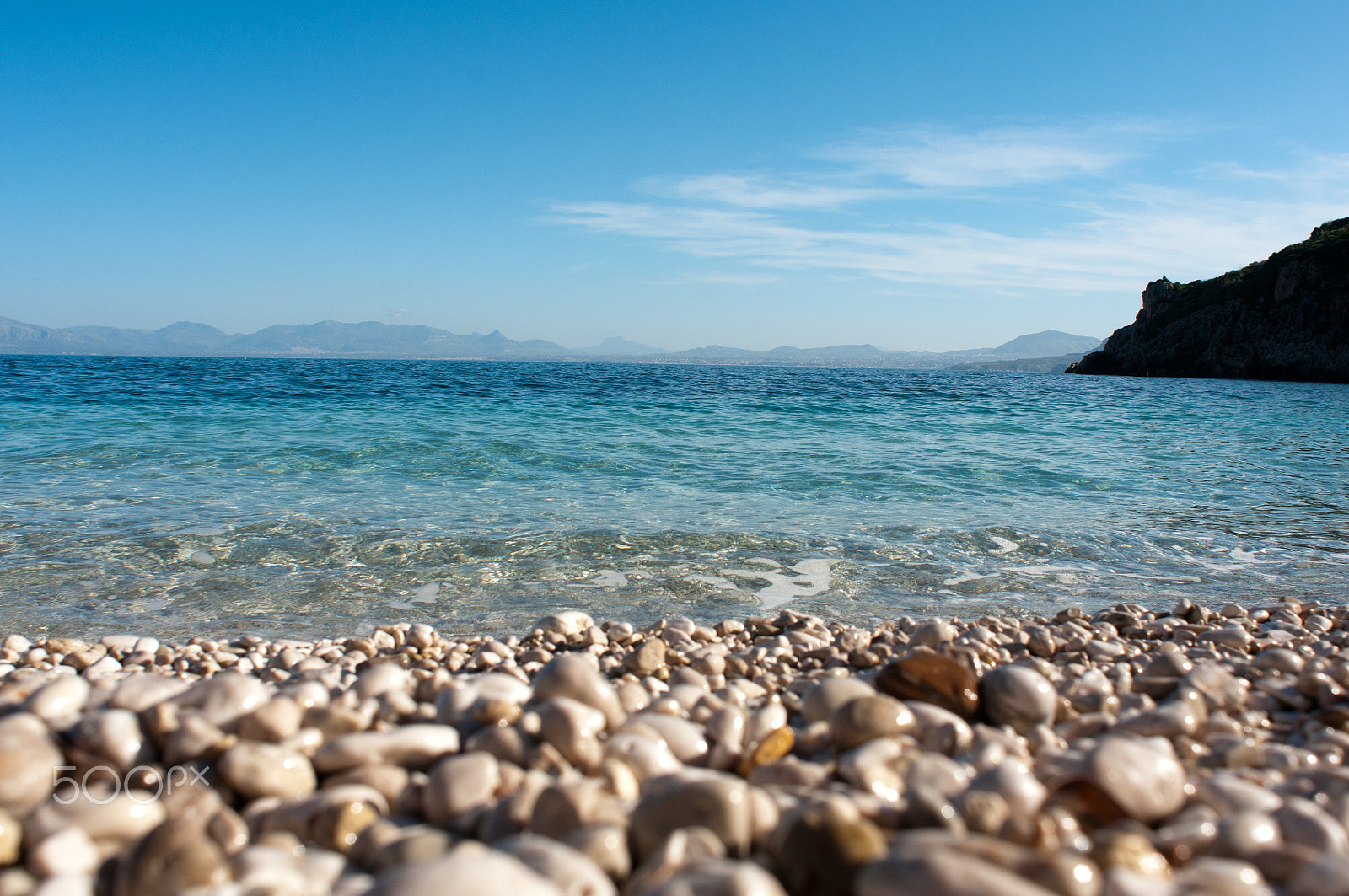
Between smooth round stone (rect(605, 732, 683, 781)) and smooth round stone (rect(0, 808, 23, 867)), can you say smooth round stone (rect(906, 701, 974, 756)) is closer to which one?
smooth round stone (rect(605, 732, 683, 781))

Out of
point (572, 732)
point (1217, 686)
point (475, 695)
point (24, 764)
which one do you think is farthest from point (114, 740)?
point (1217, 686)

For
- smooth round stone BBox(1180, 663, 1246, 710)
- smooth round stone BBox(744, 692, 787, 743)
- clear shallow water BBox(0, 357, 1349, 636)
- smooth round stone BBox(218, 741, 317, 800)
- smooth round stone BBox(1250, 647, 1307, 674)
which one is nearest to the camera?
smooth round stone BBox(218, 741, 317, 800)

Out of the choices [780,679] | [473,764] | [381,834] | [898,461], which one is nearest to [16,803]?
[381,834]

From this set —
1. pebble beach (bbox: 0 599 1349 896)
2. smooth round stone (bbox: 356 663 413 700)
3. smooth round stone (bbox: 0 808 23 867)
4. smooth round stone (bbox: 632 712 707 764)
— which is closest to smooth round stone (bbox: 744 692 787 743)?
pebble beach (bbox: 0 599 1349 896)

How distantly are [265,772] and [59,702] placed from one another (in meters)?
0.83

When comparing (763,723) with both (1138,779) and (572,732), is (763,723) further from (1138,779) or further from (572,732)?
(1138,779)

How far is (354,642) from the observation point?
3.54 m

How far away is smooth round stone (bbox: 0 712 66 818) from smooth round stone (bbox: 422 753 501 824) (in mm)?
864

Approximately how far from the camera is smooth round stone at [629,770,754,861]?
1.47 meters

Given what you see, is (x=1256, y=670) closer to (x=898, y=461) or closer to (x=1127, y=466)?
(x=898, y=461)

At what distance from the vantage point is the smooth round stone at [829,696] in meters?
2.23

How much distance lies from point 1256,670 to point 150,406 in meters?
18.4

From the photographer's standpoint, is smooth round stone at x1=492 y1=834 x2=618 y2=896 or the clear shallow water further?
the clear shallow water

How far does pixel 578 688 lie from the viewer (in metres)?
2.19
